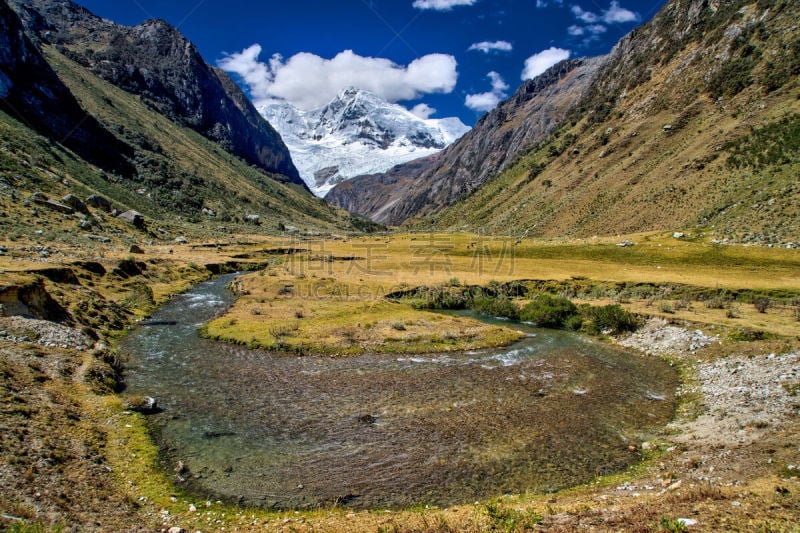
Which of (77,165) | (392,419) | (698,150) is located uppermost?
(698,150)

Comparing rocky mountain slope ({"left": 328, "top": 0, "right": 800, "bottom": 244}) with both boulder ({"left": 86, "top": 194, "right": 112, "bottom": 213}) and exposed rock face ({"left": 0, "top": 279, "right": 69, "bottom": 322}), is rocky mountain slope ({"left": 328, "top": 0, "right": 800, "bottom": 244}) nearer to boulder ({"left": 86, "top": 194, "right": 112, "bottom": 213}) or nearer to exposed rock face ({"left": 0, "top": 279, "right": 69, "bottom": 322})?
exposed rock face ({"left": 0, "top": 279, "right": 69, "bottom": 322})

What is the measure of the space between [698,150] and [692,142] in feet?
27.3

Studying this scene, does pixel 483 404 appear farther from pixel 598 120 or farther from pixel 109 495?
pixel 598 120

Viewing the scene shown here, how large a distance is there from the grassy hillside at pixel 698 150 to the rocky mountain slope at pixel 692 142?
0.33 m

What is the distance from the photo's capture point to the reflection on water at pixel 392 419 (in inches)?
655

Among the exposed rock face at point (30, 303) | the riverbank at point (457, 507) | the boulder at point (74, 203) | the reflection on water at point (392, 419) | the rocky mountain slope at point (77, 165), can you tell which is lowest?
the reflection on water at point (392, 419)

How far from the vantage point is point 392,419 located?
22141mm

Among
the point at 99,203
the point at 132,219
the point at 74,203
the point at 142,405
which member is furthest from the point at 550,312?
the point at 99,203

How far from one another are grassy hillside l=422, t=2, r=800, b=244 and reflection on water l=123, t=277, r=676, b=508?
5945cm

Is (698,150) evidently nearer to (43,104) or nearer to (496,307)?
(496,307)

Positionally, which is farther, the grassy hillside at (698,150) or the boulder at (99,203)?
the boulder at (99,203)

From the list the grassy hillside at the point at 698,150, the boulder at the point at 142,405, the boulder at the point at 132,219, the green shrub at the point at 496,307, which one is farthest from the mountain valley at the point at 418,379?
the boulder at the point at 132,219

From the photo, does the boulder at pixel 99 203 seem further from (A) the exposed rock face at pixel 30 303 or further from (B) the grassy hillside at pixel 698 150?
(B) the grassy hillside at pixel 698 150

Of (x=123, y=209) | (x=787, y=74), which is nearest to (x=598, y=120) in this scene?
(x=787, y=74)
